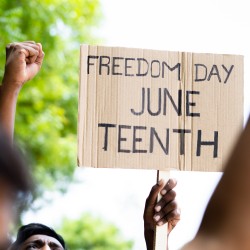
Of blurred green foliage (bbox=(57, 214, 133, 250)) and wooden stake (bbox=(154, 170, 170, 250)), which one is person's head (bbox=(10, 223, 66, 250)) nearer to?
wooden stake (bbox=(154, 170, 170, 250))

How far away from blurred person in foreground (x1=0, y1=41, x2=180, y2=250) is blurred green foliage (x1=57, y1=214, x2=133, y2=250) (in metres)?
16.5

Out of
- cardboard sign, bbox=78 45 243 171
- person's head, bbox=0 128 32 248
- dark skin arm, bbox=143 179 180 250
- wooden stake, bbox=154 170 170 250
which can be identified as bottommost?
wooden stake, bbox=154 170 170 250

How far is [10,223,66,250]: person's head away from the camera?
294 cm

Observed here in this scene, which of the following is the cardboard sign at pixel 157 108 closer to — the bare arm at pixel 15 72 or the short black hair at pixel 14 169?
the bare arm at pixel 15 72

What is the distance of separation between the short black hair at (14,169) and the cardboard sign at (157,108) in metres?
1.10

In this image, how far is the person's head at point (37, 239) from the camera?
2943 mm

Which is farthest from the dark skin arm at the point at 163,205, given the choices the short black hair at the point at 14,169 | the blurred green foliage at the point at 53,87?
the blurred green foliage at the point at 53,87

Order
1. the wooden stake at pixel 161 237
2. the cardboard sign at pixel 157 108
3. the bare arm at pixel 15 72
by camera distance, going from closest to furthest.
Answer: the wooden stake at pixel 161 237
the cardboard sign at pixel 157 108
the bare arm at pixel 15 72

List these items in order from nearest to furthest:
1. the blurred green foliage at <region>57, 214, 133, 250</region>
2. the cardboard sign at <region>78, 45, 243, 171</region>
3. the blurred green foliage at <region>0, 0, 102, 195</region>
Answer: the cardboard sign at <region>78, 45, 243, 171</region> < the blurred green foliage at <region>0, 0, 102, 195</region> < the blurred green foliage at <region>57, 214, 133, 250</region>

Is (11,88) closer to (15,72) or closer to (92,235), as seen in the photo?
(15,72)

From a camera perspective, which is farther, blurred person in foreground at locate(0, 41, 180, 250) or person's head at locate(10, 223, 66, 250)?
person's head at locate(10, 223, 66, 250)

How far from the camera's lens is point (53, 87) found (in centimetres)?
954

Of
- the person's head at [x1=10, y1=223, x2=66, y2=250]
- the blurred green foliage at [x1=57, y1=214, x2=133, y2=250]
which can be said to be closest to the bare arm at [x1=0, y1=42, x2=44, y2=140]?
the person's head at [x1=10, y1=223, x2=66, y2=250]

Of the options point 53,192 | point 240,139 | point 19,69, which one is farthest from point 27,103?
point 240,139
